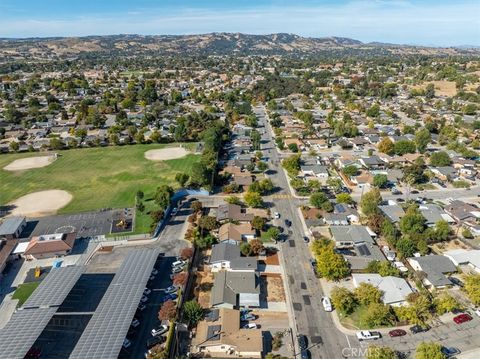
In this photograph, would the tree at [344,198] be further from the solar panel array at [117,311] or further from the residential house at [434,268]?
the solar panel array at [117,311]

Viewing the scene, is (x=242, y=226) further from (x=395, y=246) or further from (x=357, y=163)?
(x=357, y=163)

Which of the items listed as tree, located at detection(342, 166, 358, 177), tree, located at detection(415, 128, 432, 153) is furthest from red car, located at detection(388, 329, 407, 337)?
tree, located at detection(415, 128, 432, 153)

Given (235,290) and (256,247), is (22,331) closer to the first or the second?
(235,290)

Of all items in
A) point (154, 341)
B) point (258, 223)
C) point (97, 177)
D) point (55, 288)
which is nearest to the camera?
point (154, 341)

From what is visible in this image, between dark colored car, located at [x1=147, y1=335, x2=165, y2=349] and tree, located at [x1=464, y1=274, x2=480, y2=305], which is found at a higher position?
tree, located at [x1=464, y1=274, x2=480, y2=305]

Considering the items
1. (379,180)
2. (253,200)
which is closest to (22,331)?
(253,200)

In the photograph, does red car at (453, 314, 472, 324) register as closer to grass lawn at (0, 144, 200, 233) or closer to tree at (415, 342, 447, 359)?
→ tree at (415, 342, 447, 359)

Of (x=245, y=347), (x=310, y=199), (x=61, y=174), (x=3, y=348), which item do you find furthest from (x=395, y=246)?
(x=61, y=174)
